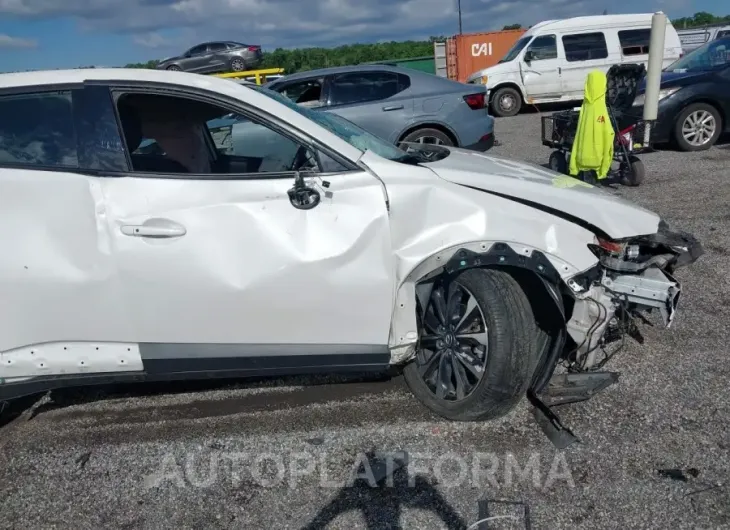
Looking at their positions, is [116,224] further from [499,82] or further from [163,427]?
[499,82]

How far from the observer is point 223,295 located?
2945mm

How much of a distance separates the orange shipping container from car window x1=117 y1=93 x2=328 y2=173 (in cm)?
1987

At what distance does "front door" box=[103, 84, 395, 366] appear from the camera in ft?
9.53

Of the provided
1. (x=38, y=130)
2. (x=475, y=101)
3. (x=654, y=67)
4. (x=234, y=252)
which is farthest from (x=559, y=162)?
(x=38, y=130)

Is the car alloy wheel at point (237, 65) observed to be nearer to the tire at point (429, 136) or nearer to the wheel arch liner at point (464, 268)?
the tire at point (429, 136)

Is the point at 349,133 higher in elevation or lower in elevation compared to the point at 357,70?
lower

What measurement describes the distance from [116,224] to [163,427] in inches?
46.8

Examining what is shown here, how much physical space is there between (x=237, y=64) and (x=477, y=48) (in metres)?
8.58

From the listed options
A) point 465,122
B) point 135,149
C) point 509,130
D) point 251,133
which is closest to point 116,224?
point 135,149

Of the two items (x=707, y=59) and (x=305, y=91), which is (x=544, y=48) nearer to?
(x=707, y=59)

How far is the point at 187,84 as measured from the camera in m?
3.08

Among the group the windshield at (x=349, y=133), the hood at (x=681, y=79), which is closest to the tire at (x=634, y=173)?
the hood at (x=681, y=79)

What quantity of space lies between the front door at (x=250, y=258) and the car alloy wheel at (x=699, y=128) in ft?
27.7

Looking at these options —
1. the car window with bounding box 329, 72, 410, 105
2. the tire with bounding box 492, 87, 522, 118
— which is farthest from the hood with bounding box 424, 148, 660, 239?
the tire with bounding box 492, 87, 522, 118
